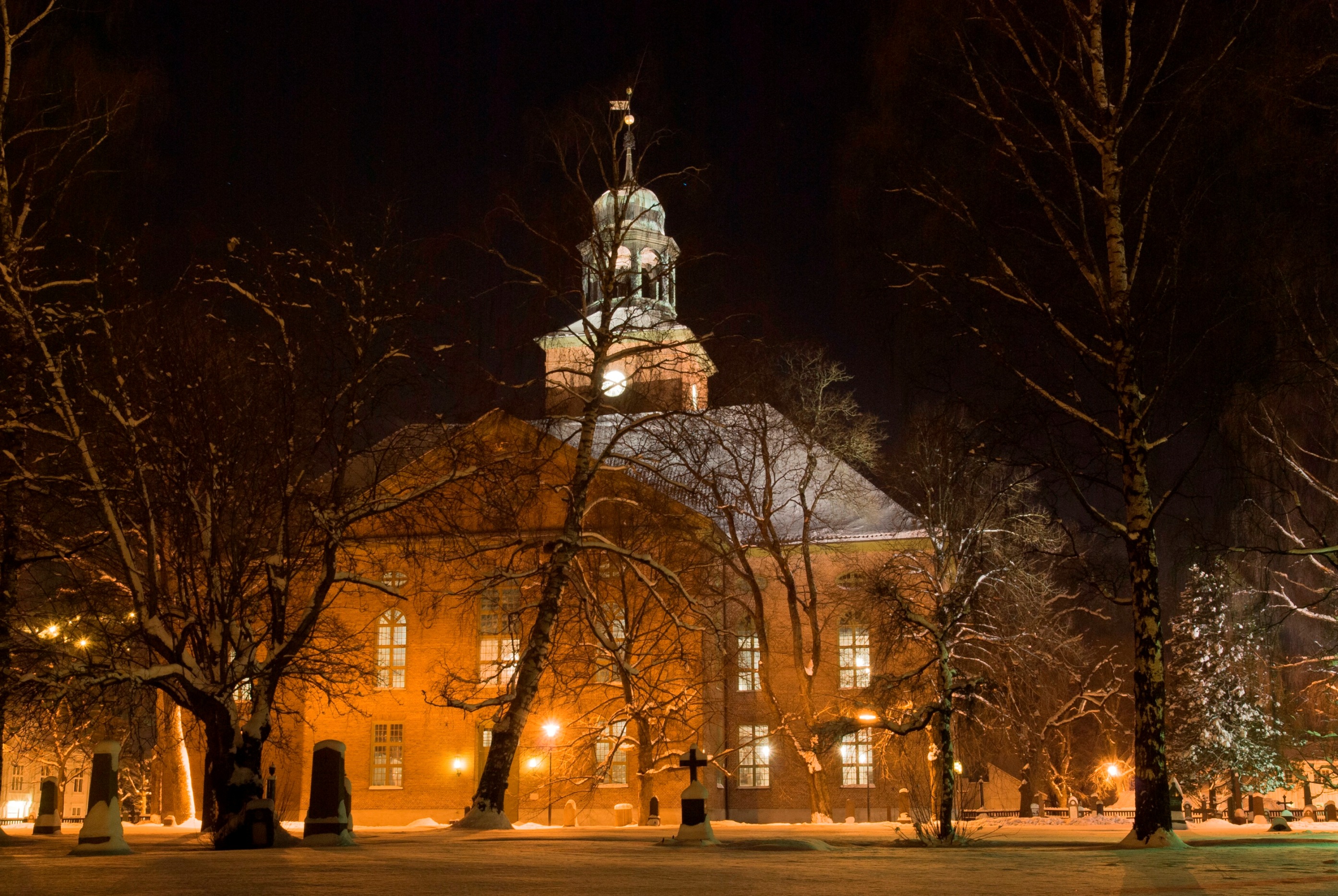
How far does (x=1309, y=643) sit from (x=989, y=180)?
62.4 feet

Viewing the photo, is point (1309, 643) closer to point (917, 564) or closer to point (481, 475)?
point (917, 564)

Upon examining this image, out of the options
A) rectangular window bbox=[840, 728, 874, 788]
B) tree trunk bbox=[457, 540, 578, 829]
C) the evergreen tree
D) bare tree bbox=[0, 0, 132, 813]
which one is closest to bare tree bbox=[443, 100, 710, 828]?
tree trunk bbox=[457, 540, 578, 829]

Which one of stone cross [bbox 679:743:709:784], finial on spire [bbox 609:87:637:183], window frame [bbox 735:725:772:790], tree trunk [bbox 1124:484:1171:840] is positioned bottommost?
window frame [bbox 735:725:772:790]

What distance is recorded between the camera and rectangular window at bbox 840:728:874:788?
43.1 meters

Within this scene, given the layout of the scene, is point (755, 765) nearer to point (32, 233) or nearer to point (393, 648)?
point (393, 648)

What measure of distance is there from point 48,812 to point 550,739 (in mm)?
18283

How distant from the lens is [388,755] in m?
45.2

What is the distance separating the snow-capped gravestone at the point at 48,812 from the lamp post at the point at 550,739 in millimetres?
→ 15959

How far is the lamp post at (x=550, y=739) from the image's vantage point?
127 ft

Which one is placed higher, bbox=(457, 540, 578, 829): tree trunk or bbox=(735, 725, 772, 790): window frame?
bbox=(457, 540, 578, 829): tree trunk

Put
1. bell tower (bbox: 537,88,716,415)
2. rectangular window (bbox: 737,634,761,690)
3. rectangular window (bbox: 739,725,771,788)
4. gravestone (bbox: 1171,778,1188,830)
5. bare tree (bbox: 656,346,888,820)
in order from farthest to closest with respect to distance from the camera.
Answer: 1. rectangular window (bbox: 739,725,771,788)
2. rectangular window (bbox: 737,634,761,690)
3. bare tree (bbox: 656,346,888,820)
4. gravestone (bbox: 1171,778,1188,830)
5. bell tower (bbox: 537,88,716,415)

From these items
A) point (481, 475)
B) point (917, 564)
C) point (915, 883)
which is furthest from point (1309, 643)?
point (915, 883)

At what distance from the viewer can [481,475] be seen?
19703 mm

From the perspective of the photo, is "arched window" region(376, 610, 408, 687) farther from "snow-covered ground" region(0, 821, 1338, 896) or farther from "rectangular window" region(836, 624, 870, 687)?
"snow-covered ground" region(0, 821, 1338, 896)
